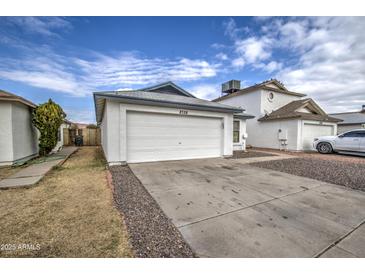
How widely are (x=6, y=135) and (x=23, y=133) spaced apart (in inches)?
43.9

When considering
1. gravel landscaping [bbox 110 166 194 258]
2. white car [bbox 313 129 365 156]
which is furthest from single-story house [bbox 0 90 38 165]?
white car [bbox 313 129 365 156]

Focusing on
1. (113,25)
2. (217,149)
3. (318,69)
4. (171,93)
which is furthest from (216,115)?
(318,69)

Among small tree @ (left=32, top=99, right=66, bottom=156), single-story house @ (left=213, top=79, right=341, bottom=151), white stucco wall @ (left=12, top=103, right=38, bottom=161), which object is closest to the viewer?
white stucco wall @ (left=12, top=103, right=38, bottom=161)

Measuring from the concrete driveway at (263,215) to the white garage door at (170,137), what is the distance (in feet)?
8.23

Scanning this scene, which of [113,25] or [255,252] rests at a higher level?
[113,25]

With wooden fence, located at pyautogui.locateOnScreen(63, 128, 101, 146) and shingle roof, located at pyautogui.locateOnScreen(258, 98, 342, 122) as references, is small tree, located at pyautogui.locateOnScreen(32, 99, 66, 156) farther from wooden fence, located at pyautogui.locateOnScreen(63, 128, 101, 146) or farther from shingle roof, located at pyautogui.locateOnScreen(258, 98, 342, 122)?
shingle roof, located at pyautogui.locateOnScreen(258, 98, 342, 122)

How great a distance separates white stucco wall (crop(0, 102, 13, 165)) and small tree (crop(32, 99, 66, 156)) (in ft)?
5.90

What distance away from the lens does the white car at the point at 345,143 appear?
383 inches

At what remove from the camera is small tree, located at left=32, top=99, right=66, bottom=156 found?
27.2 feet

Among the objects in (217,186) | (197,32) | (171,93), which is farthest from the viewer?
(171,93)

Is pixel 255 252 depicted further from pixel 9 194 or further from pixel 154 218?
pixel 9 194

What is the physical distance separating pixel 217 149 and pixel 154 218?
705 cm

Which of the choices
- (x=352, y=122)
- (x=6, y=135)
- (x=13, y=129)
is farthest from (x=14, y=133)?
(x=352, y=122)

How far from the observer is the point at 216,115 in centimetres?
Result: 891
